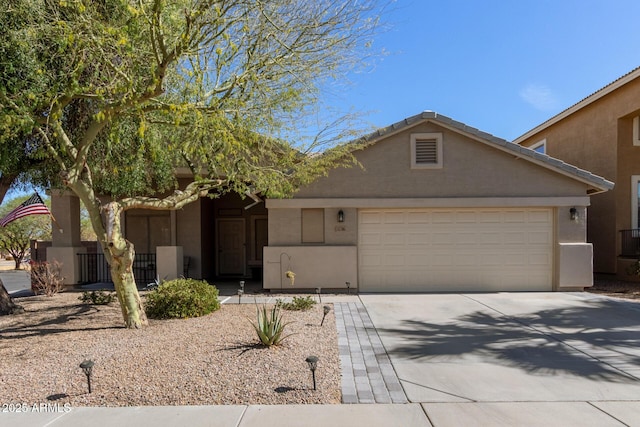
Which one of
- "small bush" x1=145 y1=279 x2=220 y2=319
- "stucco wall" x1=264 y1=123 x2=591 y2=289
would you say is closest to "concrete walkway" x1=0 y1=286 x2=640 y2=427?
"stucco wall" x1=264 y1=123 x2=591 y2=289

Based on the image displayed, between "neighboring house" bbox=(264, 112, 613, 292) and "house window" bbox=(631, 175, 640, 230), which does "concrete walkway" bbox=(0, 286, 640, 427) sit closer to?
"neighboring house" bbox=(264, 112, 613, 292)

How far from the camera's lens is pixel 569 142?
16.0 meters

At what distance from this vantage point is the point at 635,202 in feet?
43.3

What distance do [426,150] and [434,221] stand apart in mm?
2012

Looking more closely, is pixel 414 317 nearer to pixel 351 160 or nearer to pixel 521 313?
pixel 521 313

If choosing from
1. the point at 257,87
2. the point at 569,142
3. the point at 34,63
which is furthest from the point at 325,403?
the point at 569,142

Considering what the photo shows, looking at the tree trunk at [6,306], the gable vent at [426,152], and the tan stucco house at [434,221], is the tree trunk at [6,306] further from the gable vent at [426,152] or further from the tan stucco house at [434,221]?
the gable vent at [426,152]

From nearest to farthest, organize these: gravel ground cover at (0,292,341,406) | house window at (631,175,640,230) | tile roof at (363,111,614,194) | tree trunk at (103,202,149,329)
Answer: gravel ground cover at (0,292,341,406) < tree trunk at (103,202,149,329) < tile roof at (363,111,614,194) < house window at (631,175,640,230)

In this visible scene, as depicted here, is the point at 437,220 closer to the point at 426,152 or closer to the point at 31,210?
the point at 426,152

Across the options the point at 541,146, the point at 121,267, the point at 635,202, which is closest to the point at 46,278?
the point at 121,267

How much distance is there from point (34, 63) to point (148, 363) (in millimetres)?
5539

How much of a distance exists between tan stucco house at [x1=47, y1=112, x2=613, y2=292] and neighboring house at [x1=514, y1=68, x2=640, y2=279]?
11.5 feet

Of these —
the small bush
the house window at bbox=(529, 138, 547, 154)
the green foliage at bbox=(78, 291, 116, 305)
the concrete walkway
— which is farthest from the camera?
the house window at bbox=(529, 138, 547, 154)

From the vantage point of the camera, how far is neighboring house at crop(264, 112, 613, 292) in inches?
422
